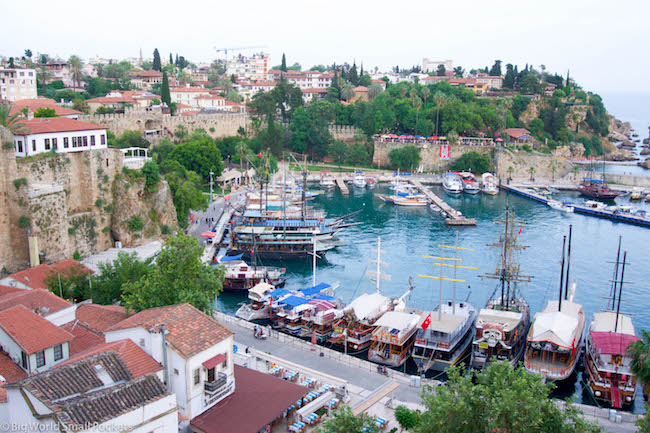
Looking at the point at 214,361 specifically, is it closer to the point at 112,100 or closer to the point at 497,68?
the point at 112,100

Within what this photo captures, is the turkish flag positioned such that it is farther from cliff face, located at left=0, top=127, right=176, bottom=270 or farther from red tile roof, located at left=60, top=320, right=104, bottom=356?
cliff face, located at left=0, top=127, right=176, bottom=270

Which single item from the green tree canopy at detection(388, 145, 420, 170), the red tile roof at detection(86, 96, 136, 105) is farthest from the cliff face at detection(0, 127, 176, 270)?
the green tree canopy at detection(388, 145, 420, 170)

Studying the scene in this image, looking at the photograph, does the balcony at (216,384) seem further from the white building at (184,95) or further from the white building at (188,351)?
the white building at (184,95)

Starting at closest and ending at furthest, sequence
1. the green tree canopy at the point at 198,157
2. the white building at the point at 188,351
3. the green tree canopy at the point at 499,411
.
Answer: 1. the green tree canopy at the point at 499,411
2. the white building at the point at 188,351
3. the green tree canopy at the point at 198,157

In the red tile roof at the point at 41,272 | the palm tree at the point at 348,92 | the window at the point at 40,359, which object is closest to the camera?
the window at the point at 40,359

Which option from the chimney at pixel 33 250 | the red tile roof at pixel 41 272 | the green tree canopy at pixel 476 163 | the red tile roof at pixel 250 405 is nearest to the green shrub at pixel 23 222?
the chimney at pixel 33 250

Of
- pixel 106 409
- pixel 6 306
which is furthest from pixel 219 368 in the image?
pixel 6 306
